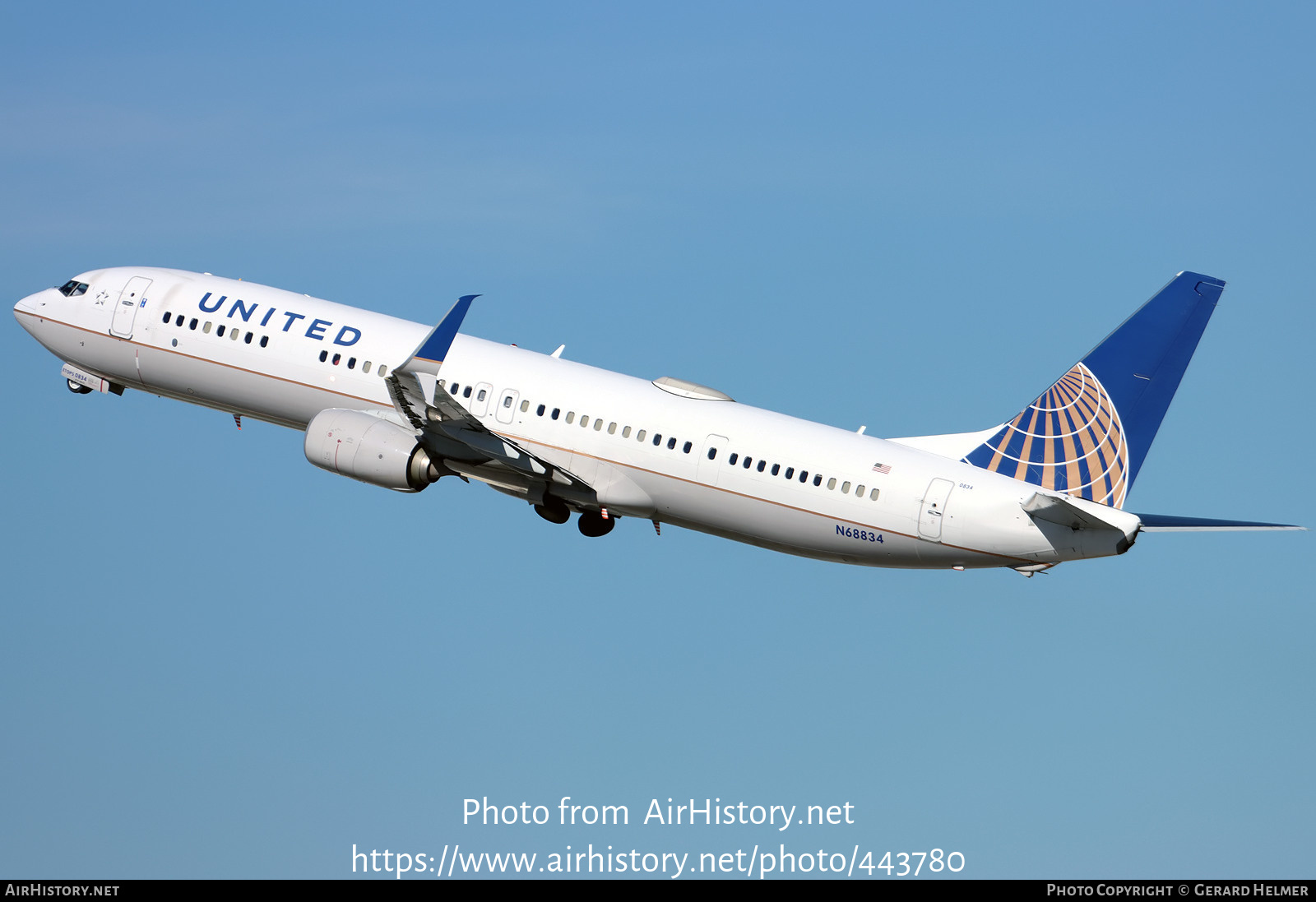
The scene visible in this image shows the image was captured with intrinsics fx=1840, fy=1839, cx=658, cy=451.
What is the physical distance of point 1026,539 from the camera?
41.1 m

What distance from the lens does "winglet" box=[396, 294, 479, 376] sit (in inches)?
1639

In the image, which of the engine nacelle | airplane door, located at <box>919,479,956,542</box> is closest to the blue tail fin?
airplane door, located at <box>919,479,956,542</box>

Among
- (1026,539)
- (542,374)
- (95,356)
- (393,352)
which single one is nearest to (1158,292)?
(1026,539)

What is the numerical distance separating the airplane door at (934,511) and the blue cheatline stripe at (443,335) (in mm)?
11281

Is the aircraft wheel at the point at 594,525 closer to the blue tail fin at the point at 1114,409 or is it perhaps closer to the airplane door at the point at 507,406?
the airplane door at the point at 507,406

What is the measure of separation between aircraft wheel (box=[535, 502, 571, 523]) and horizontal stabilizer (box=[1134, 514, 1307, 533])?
14.0m

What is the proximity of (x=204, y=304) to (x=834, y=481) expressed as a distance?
1757cm

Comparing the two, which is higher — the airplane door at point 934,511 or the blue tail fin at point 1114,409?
the blue tail fin at point 1114,409

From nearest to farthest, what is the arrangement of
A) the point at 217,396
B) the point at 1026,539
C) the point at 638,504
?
the point at 1026,539
the point at 638,504
the point at 217,396

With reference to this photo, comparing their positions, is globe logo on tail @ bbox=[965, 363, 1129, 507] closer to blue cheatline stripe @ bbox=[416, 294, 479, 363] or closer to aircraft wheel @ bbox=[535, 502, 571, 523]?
aircraft wheel @ bbox=[535, 502, 571, 523]

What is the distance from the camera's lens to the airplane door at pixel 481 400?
45.2 meters

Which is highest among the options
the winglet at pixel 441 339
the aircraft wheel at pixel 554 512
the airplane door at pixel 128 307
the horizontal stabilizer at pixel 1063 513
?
the airplane door at pixel 128 307

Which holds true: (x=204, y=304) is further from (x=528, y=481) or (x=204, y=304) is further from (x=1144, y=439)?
(x=1144, y=439)

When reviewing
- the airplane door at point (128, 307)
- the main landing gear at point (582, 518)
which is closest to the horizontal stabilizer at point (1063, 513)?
the main landing gear at point (582, 518)
